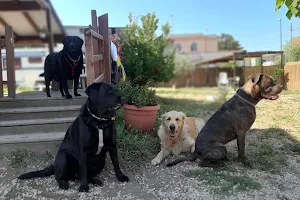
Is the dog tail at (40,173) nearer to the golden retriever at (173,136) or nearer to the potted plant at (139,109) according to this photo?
the golden retriever at (173,136)

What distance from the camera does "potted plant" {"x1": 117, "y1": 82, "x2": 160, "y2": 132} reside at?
4.20m

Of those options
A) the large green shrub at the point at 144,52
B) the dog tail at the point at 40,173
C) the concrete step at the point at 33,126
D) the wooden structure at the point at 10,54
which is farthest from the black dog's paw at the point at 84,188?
the large green shrub at the point at 144,52

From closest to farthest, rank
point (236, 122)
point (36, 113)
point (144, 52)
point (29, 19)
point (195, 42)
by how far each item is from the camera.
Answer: point (236, 122) < point (36, 113) < point (144, 52) < point (29, 19) < point (195, 42)

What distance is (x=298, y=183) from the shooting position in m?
2.93

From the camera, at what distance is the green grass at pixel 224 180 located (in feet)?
8.91

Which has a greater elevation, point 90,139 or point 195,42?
point 195,42

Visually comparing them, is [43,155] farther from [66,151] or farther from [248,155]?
[248,155]

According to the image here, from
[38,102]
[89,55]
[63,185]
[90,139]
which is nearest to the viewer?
[90,139]

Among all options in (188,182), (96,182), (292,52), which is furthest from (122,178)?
(292,52)

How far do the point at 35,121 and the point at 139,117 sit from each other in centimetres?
154

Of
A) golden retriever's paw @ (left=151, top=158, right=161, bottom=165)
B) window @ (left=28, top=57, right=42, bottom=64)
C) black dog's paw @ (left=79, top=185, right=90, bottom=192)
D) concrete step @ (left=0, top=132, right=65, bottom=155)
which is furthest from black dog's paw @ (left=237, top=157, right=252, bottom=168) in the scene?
window @ (left=28, top=57, right=42, bottom=64)

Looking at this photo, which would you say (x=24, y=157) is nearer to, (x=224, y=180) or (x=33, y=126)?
(x=33, y=126)

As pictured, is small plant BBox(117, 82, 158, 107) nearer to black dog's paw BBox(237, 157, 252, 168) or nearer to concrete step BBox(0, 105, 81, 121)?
concrete step BBox(0, 105, 81, 121)

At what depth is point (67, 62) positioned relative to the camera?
4.16 metres
